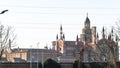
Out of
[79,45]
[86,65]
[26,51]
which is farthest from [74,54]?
[86,65]

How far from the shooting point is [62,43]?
155 m

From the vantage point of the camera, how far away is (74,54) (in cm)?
15288

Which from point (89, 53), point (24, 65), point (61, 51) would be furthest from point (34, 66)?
point (61, 51)

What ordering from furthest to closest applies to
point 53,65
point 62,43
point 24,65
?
1. point 62,43
2. point 24,65
3. point 53,65

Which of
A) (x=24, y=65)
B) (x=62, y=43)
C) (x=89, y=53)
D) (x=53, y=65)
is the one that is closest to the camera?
(x=53, y=65)

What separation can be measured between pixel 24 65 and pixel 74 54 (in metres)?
91.4

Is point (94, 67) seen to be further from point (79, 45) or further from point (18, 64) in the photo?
point (79, 45)

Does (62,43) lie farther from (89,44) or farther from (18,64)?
(18,64)

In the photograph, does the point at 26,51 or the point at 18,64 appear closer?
the point at 18,64

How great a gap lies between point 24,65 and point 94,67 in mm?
10781

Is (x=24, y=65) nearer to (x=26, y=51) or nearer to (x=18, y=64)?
(x=18, y=64)

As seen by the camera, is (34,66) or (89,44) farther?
(89,44)

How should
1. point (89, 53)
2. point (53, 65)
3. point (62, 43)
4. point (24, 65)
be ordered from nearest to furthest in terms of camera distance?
point (53, 65), point (24, 65), point (89, 53), point (62, 43)

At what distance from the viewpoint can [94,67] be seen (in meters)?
62.5
